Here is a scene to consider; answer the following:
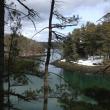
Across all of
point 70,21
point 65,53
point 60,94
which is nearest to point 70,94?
point 60,94

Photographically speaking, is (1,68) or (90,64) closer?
(1,68)

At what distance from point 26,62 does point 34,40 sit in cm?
258

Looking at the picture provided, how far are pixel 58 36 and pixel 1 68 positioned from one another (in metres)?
10.3

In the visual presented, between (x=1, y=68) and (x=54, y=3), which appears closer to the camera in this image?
(x=1, y=68)

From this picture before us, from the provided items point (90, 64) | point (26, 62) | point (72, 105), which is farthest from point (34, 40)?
point (90, 64)

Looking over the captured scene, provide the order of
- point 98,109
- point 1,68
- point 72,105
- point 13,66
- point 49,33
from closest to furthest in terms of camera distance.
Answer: point 1,68 → point 13,66 → point 49,33 → point 72,105 → point 98,109

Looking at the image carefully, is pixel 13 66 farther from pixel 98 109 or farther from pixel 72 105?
pixel 98 109

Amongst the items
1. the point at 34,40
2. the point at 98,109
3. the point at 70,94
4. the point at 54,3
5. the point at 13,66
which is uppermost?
the point at 54,3

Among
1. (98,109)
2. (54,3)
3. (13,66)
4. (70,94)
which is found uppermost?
(54,3)

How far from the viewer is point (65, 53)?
1702 cm

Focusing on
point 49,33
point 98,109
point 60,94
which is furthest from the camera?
point 98,109

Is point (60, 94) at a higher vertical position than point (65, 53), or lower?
lower

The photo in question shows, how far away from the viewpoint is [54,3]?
700 inches

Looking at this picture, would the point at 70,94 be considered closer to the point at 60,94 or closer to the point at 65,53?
the point at 60,94
